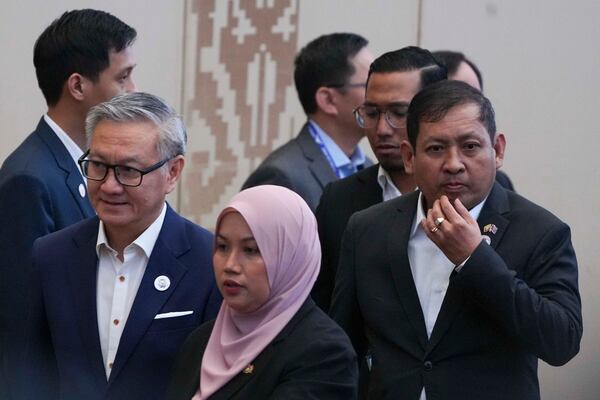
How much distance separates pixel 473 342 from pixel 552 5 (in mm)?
3729

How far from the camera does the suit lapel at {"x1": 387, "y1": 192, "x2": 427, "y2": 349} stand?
4.68 metres

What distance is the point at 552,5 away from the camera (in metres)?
7.95

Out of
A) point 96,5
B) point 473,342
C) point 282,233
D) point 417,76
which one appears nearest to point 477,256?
point 473,342

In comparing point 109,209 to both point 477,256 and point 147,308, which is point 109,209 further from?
point 477,256

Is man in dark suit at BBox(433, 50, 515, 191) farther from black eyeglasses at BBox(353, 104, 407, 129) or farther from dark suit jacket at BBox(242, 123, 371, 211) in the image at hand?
black eyeglasses at BBox(353, 104, 407, 129)

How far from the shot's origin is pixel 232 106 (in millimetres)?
8359

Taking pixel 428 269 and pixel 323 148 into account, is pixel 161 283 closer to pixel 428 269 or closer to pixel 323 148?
pixel 428 269

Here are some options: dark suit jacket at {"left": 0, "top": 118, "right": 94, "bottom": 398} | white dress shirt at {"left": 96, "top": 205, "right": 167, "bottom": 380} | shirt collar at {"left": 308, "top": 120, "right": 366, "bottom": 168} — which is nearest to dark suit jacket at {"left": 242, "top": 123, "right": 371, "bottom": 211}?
shirt collar at {"left": 308, "top": 120, "right": 366, "bottom": 168}

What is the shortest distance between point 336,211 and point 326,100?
138cm

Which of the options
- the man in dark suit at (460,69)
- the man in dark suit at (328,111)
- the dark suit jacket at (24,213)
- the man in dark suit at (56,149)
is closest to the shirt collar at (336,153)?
the man in dark suit at (328,111)

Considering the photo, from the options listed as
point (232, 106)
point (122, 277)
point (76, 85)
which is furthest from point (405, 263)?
point (232, 106)

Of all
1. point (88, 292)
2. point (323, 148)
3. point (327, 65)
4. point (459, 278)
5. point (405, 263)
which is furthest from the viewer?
point (327, 65)

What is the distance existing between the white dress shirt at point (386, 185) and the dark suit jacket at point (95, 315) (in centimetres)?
92

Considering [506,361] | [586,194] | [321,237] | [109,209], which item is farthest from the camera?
[586,194]
